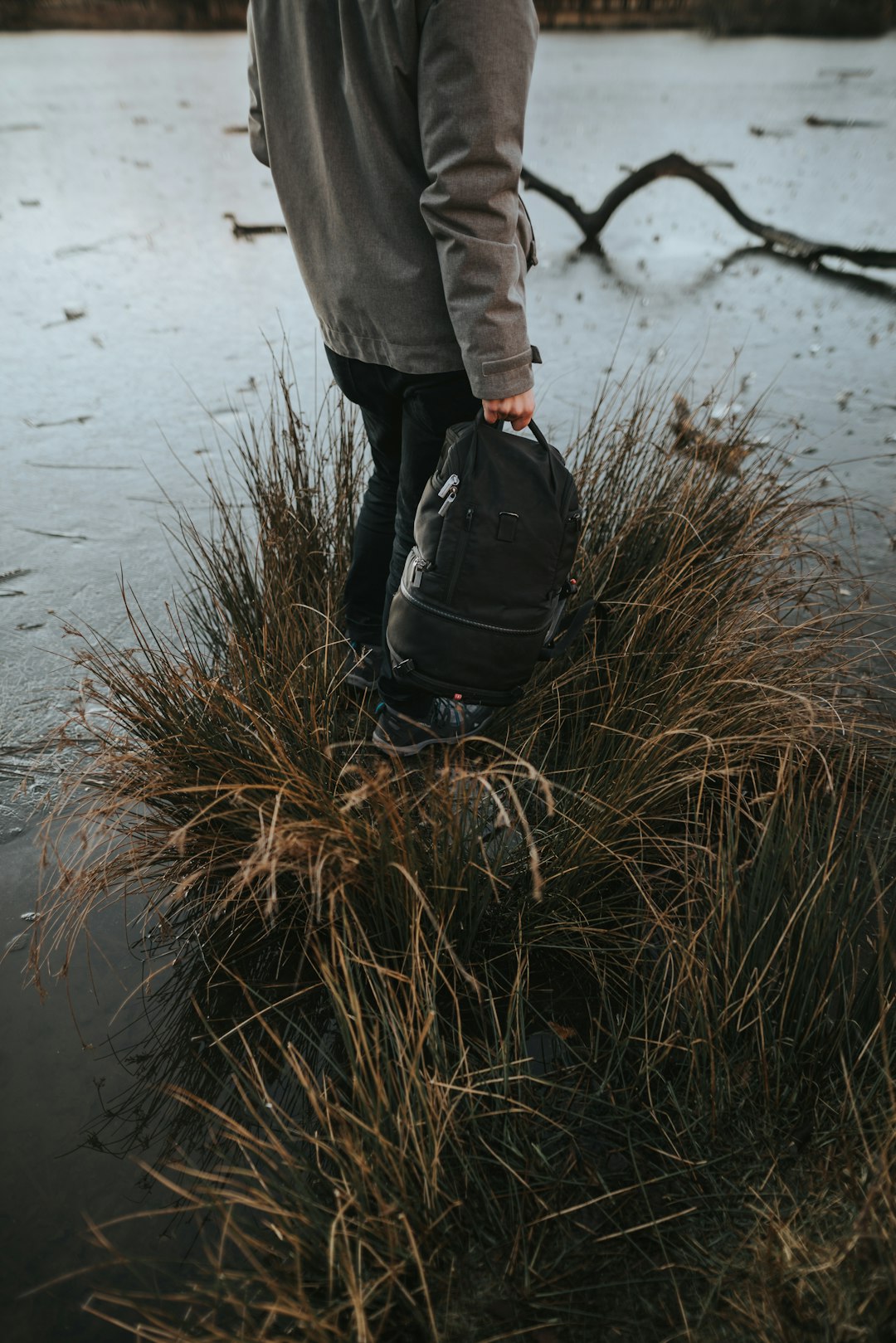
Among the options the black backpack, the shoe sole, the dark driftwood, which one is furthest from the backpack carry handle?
the dark driftwood

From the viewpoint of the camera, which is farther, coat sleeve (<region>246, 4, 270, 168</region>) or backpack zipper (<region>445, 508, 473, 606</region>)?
coat sleeve (<region>246, 4, 270, 168</region>)

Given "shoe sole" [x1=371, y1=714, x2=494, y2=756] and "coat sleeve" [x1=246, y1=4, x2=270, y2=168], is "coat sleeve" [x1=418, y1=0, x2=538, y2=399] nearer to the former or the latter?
"coat sleeve" [x1=246, y1=4, x2=270, y2=168]

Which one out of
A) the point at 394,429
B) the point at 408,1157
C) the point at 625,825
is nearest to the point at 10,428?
the point at 394,429

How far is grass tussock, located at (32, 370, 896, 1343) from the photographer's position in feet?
3.69

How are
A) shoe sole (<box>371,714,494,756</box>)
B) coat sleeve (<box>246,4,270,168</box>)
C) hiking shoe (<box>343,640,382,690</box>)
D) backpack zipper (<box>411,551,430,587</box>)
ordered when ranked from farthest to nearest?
hiking shoe (<box>343,640,382,690</box>) < shoe sole (<box>371,714,494,756</box>) < coat sleeve (<box>246,4,270,168</box>) < backpack zipper (<box>411,551,430,587</box>)

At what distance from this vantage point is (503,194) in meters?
1.41

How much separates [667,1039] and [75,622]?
6.48 ft

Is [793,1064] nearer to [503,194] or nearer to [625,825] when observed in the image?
[625,825]

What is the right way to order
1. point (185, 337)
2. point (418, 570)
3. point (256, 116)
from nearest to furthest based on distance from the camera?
1. point (418, 570)
2. point (256, 116)
3. point (185, 337)

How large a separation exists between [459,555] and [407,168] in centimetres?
62

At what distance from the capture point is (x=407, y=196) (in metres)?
1.52

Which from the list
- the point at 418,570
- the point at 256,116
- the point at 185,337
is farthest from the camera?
the point at 185,337

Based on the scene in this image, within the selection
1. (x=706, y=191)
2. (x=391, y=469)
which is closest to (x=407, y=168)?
(x=391, y=469)

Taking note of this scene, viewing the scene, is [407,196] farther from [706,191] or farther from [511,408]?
[706,191]
